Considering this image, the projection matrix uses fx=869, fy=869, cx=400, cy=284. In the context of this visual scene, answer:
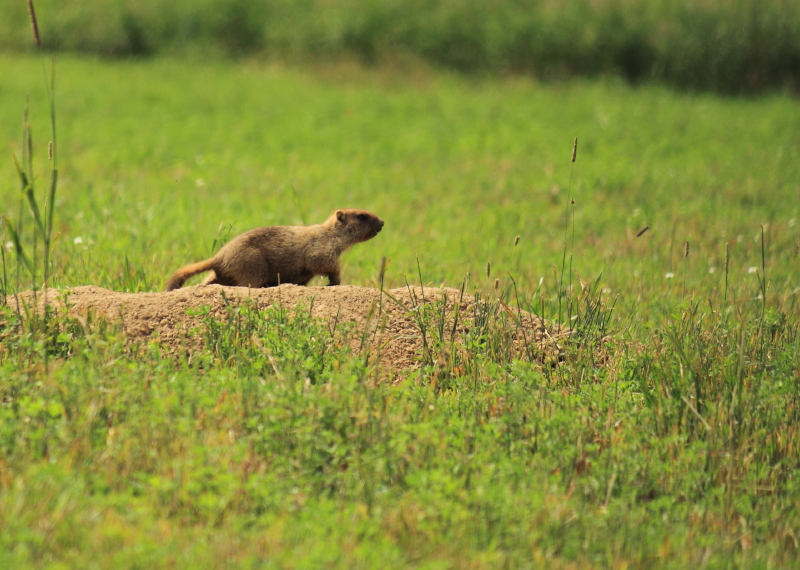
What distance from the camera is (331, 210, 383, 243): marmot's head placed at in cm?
610

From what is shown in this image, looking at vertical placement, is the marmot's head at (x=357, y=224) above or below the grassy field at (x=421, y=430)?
above

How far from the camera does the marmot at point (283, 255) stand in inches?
218

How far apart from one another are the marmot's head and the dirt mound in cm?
81

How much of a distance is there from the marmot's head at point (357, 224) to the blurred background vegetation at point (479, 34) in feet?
44.4

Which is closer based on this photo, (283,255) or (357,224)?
(283,255)

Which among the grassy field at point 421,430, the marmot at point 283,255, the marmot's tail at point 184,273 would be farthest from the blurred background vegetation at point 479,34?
the marmot's tail at point 184,273

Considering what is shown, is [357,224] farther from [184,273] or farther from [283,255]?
[184,273]

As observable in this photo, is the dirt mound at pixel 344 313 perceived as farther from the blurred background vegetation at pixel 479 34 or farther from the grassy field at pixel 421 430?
the blurred background vegetation at pixel 479 34

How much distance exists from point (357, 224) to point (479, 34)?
14.5 m

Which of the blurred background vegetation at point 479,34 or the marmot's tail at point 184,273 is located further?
the blurred background vegetation at point 479,34

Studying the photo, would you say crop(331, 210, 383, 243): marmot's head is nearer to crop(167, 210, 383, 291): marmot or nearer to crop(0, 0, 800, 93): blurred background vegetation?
crop(167, 210, 383, 291): marmot

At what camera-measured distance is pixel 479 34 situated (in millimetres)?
19578

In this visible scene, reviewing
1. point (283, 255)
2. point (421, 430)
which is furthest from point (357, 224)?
point (421, 430)

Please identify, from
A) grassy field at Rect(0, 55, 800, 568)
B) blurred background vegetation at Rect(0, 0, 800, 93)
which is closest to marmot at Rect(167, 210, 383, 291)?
grassy field at Rect(0, 55, 800, 568)
